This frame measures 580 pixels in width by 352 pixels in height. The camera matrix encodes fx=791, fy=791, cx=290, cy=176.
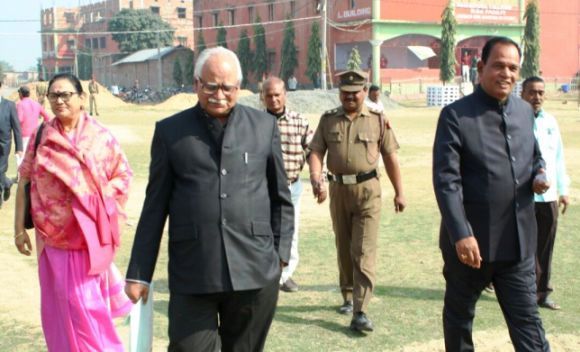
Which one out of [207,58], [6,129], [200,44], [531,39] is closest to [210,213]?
[207,58]

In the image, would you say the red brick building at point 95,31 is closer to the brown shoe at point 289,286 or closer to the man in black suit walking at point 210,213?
the brown shoe at point 289,286

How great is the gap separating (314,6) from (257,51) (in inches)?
263

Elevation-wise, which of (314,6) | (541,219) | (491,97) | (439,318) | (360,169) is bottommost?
(439,318)

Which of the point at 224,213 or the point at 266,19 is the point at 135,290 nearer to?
the point at 224,213

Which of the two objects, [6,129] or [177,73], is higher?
[177,73]

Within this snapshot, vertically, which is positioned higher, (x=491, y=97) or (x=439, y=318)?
(x=491, y=97)

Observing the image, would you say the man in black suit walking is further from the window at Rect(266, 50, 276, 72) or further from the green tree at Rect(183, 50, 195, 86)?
the green tree at Rect(183, 50, 195, 86)

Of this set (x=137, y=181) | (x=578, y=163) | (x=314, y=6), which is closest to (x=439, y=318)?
(x=137, y=181)

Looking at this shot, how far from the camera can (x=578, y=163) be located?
1589cm

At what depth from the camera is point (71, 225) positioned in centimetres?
452

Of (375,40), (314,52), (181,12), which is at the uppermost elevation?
(181,12)

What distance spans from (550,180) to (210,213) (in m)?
3.59

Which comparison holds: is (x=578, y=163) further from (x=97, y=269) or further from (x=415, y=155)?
(x=97, y=269)

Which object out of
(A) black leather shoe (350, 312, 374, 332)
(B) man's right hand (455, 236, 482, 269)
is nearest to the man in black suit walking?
(B) man's right hand (455, 236, 482, 269)
